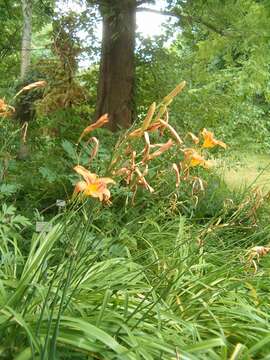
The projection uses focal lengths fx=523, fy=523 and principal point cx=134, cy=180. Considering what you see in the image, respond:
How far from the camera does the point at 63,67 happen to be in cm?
617

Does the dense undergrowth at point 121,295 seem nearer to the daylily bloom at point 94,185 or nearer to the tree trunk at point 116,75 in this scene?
the daylily bloom at point 94,185

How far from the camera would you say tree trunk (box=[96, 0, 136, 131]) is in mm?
5412

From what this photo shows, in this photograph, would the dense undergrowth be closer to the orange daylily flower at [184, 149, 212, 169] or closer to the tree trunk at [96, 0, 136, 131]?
the orange daylily flower at [184, 149, 212, 169]

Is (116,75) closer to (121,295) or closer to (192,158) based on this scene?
(121,295)

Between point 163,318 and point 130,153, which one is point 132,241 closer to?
point 163,318

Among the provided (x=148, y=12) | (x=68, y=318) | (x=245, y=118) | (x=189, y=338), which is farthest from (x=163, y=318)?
(x=245, y=118)

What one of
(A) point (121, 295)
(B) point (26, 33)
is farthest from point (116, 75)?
(A) point (121, 295)

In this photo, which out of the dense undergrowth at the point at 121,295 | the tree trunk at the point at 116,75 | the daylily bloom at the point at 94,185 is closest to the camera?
the daylily bloom at the point at 94,185

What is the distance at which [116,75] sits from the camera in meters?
5.45

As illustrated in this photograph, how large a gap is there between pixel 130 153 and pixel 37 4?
3.52 m

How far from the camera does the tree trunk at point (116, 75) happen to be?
541cm

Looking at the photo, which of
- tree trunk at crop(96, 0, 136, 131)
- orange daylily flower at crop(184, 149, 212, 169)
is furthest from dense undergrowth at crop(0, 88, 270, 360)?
tree trunk at crop(96, 0, 136, 131)

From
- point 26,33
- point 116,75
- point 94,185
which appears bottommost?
point 94,185

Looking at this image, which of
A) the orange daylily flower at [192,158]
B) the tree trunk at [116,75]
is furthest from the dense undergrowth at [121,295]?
the tree trunk at [116,75]
